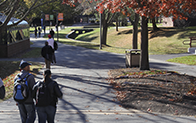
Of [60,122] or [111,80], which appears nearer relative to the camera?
[60,122]

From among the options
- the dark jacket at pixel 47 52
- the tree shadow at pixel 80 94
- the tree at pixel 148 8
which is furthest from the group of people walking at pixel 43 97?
the dark jacket at pixel 47 52

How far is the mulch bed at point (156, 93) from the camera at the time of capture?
26.4 ft

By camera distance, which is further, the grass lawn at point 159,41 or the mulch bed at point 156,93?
the grass lawn at point 159,41

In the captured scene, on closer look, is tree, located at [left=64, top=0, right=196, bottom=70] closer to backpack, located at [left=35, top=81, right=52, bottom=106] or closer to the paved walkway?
the paved walkway

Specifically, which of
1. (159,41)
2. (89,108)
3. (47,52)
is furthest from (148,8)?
(159,41)

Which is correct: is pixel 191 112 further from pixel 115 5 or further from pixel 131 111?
pixel 115 5

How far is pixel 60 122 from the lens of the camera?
6.88m

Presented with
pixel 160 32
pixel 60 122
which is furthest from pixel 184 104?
pixel 160 32

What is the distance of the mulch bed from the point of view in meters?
8.04

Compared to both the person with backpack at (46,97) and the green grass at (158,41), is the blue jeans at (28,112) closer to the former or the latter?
the person with backpack at (46,97)

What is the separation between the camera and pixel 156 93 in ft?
31.4

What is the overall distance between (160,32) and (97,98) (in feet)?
106

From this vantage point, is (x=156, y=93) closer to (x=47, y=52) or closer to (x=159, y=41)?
(x=47, y=52)

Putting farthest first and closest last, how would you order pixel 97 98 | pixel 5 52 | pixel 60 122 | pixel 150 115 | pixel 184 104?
pixel 5 52 → pixel 97 98 → pixel 184 104 → pixel 150 115 → pixel 60 122
